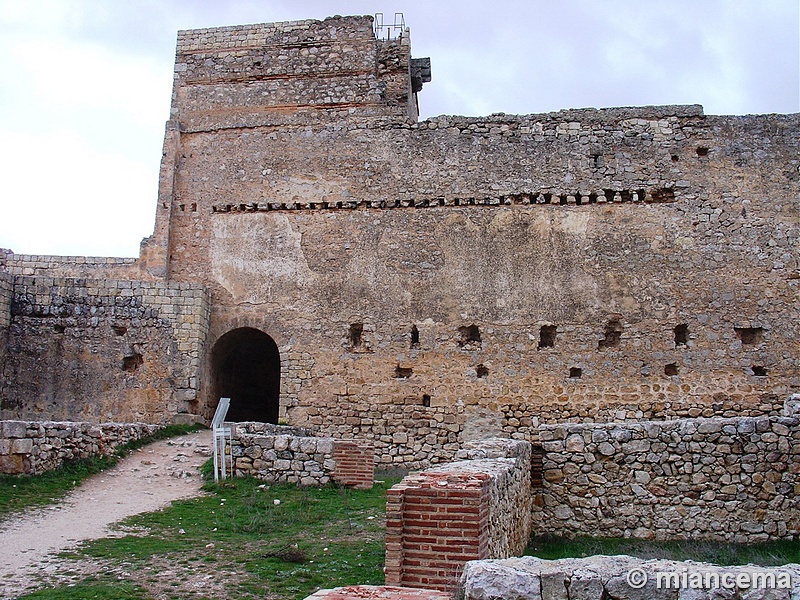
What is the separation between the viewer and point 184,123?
1666cm

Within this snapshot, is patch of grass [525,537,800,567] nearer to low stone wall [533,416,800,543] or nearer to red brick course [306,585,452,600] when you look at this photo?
low stone wall [533,416,800,543]

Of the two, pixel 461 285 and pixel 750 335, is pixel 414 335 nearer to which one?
pixel 461 285

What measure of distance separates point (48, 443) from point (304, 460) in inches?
136

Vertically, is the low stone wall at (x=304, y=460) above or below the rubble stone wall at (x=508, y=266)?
below

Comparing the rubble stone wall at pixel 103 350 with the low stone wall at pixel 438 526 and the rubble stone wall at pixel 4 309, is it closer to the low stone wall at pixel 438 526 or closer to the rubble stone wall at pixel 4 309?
the rubble stone wall at pixel 4 309

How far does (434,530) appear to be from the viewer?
17.3 ft

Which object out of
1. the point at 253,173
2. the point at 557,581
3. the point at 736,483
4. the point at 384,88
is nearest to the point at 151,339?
the point at 253,173

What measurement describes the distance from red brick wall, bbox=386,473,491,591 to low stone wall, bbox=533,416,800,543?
2950 millimetres

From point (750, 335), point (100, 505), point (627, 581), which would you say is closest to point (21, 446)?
point (100, 505)

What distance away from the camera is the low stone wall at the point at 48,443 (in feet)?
30.3

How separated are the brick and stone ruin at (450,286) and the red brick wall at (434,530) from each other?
28.7 feet

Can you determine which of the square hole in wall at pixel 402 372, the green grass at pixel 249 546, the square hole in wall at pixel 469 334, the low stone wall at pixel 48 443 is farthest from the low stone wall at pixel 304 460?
the square hole in wall at pixel 469 334

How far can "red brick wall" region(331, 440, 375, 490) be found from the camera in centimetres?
1005

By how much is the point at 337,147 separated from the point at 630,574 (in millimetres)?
13455
